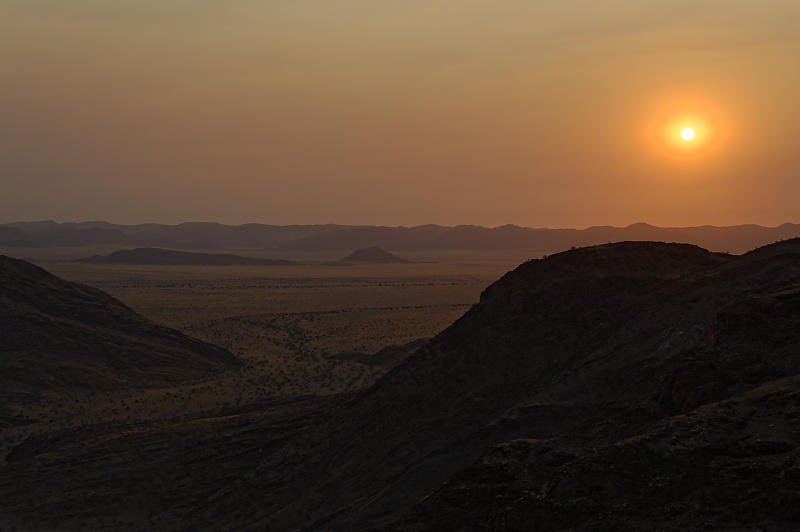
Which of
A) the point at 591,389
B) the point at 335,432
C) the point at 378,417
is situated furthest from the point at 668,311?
the point at 335,432

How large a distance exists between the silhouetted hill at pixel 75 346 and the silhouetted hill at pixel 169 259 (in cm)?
11734

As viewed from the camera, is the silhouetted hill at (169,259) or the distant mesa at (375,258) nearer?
the silhouetted hill at (169,259)

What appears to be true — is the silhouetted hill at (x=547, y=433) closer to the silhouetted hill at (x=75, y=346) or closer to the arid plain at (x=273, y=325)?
the arid plain at (x=273, y=325)

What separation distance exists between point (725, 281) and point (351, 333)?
43.2 m

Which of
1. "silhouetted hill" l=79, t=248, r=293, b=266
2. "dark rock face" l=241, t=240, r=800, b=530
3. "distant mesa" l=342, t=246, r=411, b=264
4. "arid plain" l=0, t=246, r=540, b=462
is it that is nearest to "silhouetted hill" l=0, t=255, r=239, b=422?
"arid plain" l=0, t=246, r=540, b=462

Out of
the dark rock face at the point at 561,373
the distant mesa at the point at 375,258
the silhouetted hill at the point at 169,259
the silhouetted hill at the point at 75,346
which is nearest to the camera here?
the dark rock face at the point at 561,373

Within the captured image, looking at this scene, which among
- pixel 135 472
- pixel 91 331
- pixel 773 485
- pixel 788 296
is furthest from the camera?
pixel 91 331

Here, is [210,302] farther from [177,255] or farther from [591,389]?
[177,255]

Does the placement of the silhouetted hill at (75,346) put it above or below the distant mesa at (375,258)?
below

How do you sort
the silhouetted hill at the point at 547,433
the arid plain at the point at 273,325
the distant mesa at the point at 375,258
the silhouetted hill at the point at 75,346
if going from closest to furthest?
the silhouetted hill at the point at 547,433, the arid plain at the point at 273,325, the silhouetted hill at the point at 75,346, the distant mesa at the point at 375,258

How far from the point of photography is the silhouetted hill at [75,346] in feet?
124

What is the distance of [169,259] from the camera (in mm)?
169625

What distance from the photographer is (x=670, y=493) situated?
965 centimetres

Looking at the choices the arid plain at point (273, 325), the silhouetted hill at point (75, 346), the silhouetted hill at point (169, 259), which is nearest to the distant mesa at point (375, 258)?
the silhouetted hill at point (169, 259)
